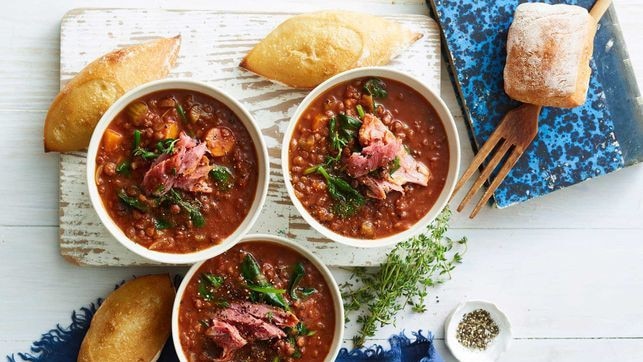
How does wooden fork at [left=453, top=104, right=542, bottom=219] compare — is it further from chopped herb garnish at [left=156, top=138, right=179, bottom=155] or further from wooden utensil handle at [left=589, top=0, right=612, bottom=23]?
chopped herb garnish at [left=156, top=138, right=179, bottom=155]

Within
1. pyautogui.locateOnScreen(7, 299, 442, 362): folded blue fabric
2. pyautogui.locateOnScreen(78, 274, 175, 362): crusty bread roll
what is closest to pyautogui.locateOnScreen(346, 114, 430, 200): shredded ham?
pyautogui.locateOnScreen(7, 299, 442, 362): folded blue fabric

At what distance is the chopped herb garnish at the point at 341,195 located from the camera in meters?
3.55

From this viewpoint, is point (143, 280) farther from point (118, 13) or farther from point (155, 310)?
point (118, 13)

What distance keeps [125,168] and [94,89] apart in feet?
1.61

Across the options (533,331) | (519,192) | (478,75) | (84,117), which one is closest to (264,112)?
(84,117)

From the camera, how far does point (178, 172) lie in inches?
132

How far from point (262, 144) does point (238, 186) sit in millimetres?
237

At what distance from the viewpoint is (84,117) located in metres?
3.65

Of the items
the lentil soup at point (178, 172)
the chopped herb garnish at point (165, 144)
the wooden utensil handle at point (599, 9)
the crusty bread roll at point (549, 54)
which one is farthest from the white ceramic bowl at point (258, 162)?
the wooden utensil handle at point (599, 9)

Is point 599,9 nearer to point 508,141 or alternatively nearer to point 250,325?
point 508,141

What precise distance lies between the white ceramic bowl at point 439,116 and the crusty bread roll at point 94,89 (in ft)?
2.61

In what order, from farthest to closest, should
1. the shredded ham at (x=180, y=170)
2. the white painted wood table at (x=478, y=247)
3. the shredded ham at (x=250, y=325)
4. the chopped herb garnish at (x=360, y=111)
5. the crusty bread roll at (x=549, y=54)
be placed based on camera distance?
1. the white painted wood table at (x=478, y=247)
2. the crusty bread roll at (x=549, y=54)
3. the shredded ham at (x=250, y=325)
4. the chopped herb garnish at (x=360, y=111)
5. the shredded ham at (x=180, y=170)

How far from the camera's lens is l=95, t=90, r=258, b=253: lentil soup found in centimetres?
340

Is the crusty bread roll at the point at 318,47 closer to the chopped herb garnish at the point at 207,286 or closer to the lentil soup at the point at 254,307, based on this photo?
the lentil soup at the point at 254,307
